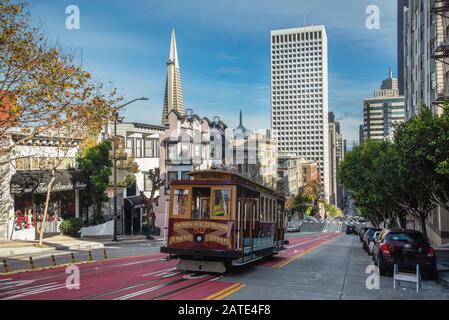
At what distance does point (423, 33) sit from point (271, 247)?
42.6 m

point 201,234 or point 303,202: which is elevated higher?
point 201,234

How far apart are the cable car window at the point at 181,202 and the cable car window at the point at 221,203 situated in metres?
0.99

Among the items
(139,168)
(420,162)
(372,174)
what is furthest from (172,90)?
(420,162)

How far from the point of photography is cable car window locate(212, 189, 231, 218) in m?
16.6

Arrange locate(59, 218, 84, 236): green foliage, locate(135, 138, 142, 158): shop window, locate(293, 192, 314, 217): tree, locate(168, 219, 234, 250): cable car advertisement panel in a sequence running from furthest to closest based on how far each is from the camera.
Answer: locate(293, 192, 314, 217): tree, locate(135, 138, 142, 158): shop window, locate(59, 218, 84, 236): green foliage, locate(168, 219, 234, 250): cable car advertisement panel

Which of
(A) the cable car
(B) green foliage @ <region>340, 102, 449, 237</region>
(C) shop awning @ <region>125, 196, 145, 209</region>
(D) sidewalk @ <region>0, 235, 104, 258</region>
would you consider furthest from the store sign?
(B) green foliage @ <region>340, 102, 449, 237</region>

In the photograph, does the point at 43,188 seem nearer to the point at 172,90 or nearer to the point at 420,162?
the point at 420,162

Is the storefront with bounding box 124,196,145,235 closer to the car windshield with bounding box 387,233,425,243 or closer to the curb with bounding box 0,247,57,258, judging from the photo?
the curb with bounding box 0,247,57,258

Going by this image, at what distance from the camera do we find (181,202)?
1717 centimetres

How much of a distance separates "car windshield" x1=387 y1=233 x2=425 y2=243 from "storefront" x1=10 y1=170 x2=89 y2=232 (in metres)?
26.7

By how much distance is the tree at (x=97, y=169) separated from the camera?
44000 mm

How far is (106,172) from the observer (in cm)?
4425

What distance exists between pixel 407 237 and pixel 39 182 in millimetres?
27478
